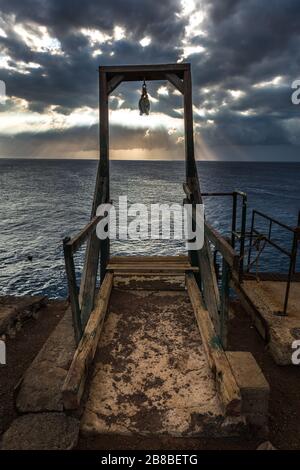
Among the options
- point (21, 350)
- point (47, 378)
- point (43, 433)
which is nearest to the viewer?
point (43, 433)

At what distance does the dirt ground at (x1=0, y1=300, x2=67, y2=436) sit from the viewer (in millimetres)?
4516

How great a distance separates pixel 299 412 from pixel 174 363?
6.71 feet

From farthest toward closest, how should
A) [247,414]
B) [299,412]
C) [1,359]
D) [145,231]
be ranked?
1. [145,231]
2. [1,359]
3. [299,412]
4. [247,414]

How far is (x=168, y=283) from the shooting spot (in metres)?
6.39

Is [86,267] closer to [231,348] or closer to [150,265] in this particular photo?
[150,265]

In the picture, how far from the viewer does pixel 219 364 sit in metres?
3.65

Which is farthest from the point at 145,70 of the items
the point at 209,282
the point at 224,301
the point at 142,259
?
the point at 224,301

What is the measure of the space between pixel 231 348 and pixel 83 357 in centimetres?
396

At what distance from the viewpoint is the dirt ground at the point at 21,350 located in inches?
178

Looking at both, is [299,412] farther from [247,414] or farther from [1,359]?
[1,359]

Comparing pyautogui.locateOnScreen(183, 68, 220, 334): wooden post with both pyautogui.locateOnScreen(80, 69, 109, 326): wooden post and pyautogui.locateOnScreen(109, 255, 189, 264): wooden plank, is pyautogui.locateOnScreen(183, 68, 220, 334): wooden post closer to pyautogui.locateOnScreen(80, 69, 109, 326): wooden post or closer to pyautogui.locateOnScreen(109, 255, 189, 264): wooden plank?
pyautogui.locateOnScreen(109, 255, 189, 264): wooden plank

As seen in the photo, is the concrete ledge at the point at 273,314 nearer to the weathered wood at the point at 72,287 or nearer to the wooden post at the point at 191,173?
the wooden post at the point at 191,173

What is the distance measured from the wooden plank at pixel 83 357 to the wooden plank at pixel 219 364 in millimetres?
1486
